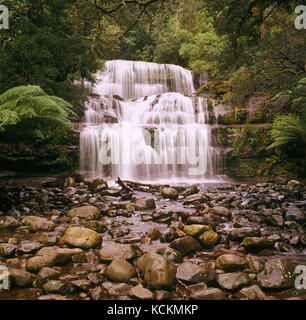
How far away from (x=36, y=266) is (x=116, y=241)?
1.19m

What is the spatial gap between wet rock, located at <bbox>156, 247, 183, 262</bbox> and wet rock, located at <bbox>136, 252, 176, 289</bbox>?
0.41m

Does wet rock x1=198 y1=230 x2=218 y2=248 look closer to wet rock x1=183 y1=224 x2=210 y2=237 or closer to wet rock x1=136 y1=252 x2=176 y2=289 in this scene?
wet rock x1=183 y1=224 x2=210 y2=237

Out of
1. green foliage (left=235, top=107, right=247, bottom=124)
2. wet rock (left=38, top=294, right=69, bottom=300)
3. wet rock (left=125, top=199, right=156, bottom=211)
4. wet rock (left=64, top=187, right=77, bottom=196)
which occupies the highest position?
green foliage (left=235, top=107, right=247, bottom=124)

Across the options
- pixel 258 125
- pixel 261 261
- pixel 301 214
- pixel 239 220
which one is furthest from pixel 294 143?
pixel 261 261

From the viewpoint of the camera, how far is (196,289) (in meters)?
2.37

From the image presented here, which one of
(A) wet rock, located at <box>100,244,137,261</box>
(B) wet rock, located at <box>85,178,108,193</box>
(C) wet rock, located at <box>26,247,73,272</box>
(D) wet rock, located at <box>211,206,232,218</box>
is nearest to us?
(C) wet rock, located at <box>26,247,73,272</box>

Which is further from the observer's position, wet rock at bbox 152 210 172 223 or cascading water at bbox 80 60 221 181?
cascading water at bbox 80 60 221 181

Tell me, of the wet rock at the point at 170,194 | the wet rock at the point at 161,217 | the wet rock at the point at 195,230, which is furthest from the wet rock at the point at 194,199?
the wet rock at the point at 195,230

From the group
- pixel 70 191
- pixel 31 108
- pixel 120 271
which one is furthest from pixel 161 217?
pixel 70 191

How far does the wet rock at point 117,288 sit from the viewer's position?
232 centimetres

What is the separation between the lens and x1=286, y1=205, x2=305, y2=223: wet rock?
452 centimetres

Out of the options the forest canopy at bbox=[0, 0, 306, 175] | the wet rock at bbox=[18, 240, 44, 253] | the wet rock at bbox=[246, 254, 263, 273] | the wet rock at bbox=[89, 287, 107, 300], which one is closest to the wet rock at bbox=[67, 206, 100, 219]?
the wet rock at bbox=[18, 240, 44, 253]

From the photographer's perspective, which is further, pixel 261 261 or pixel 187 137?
pixel 187 137

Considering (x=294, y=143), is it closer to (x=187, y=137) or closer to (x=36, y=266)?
(x=187, y=137)
